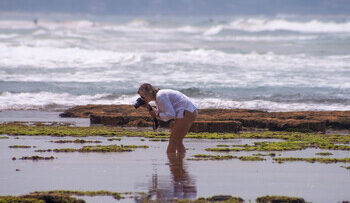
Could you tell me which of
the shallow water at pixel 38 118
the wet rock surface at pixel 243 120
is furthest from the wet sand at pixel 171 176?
the shallow water at pixel 38 118

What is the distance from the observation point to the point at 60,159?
11.8 metres

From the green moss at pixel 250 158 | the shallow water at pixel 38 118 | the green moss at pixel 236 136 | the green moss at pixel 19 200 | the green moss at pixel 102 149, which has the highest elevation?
the shallow water at pixel 38 118

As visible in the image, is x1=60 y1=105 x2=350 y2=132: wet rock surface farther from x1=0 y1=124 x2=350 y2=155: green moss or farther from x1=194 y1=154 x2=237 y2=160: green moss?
x1=194 y1=154 x2=237 y2=160: green moss

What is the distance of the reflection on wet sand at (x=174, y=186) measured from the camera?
350 inches

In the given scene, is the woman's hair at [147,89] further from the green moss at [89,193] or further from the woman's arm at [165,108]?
the green moss at [89,193]

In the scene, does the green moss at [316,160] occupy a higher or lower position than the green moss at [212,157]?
lower

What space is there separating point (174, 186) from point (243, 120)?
882cm

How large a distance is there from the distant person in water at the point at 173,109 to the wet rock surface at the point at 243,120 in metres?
4.04

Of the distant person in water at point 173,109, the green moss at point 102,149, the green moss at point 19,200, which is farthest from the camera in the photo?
the green moss at point 102,149

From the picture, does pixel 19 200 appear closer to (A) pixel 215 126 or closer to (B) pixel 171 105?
(B) pixel 171 105

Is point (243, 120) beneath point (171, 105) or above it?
beneath

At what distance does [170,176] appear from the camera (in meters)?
10.3

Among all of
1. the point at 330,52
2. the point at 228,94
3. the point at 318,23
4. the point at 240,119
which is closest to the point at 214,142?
the point at 240,119

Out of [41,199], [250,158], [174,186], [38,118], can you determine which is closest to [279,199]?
[174,186]
